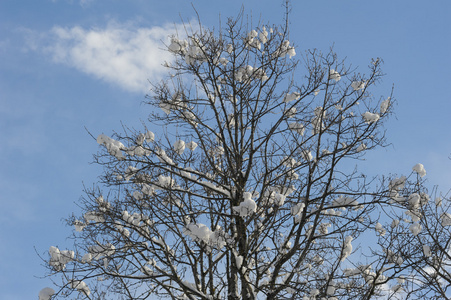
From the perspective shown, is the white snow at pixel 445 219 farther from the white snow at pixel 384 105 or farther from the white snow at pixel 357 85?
the white snow at pixel 357 85

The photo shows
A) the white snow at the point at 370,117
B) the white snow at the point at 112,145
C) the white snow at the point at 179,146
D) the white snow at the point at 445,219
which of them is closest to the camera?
the white snow at the point at 112,145

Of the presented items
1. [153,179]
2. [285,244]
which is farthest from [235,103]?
[285,244]

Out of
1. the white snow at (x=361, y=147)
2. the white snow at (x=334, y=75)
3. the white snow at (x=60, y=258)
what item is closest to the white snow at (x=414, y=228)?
the white snow at (x=361, y=147)

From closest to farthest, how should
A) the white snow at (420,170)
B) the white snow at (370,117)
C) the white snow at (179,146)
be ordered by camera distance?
the white snow at (370,117)
the white snow at (420,170)
the white snow at (179,146)

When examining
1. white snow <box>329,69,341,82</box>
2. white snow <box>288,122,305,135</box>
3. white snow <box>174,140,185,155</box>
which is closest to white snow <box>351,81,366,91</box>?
white snow <box>329,69,341,82</box>

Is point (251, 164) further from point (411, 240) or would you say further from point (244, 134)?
point (411, 240)

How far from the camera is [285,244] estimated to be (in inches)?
282

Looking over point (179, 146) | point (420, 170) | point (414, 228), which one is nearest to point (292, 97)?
point (179, 146)

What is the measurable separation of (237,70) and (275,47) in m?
0.91

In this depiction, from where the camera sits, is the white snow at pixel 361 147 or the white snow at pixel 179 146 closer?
the white snow at pixel 361 147

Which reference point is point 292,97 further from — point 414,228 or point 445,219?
point 445,219

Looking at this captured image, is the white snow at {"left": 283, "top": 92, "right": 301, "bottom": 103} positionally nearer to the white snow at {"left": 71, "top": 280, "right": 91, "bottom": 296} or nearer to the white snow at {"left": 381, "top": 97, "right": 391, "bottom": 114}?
the white snow at {"left": 381, "top": 97, "right": 391, "bottom": 114}

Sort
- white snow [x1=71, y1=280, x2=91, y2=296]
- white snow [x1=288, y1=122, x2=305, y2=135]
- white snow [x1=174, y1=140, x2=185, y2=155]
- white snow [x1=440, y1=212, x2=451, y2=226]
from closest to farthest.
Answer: white snow [x1=71, y1=280, x2=91, y2=296], white snow [x1=174, y1=140, x2=185, y2=155], white snow [x1=288, y1=122, x2=305, y2=135], white snow [x1=440, y1=212, x2=451, y2=226]

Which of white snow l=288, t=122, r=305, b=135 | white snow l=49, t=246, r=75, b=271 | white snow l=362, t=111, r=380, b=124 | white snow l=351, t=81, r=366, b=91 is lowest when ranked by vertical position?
white snow l=49, t=246, r=75, b=271
